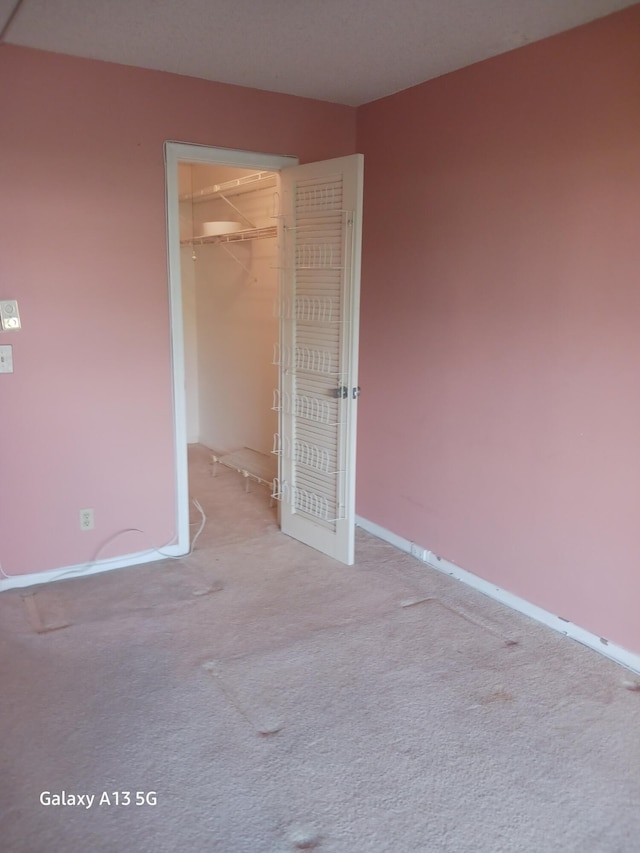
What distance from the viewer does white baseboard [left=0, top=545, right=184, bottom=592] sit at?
3.19m

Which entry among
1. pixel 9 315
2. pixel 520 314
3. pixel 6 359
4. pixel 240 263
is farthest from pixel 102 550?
pixel 240 263

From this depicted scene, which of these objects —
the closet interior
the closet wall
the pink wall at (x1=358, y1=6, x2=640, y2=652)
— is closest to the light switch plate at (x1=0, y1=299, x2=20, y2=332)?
the closet interior

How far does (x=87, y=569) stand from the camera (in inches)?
132

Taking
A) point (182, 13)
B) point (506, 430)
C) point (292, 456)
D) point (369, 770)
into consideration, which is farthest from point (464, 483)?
point (182, 13)

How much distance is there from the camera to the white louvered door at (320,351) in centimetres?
326

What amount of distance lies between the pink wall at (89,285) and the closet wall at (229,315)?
1.31 m

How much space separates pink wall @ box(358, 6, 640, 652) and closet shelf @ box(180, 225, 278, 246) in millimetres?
999

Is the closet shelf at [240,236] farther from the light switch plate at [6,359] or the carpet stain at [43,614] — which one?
the carpet stain at [43,614]

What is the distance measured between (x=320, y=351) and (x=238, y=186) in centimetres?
193

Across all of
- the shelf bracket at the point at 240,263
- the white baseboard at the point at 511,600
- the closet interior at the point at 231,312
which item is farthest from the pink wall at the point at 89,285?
the shelf bracket at the point at 240,263

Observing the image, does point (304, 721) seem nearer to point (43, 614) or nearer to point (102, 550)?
point (43, 614)

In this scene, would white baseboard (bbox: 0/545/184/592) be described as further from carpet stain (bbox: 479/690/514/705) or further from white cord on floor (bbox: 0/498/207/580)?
carpet stain (bbox: 479/690/514/705)

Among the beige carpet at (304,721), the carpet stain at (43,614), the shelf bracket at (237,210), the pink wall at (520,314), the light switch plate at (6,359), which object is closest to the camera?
the beige carpet at (304,721)

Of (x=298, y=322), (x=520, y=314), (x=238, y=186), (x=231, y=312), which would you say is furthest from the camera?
(x=231, y=312)
